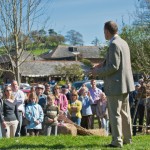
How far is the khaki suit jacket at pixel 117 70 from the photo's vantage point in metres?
8.21

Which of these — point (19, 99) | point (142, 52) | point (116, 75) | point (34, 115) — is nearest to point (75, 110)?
point (19, 99)

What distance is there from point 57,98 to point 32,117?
1.87 meters

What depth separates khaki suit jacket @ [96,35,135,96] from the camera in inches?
323

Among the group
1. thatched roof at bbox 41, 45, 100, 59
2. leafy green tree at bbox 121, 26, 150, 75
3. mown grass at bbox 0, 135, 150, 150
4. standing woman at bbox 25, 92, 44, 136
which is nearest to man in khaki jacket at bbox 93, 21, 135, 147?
mown grass at bbox 0, 135, 150, 150

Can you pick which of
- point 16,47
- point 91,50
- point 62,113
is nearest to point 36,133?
point 62,113

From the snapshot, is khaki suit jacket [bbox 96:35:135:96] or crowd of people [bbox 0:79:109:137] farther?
crowd of people [bbox 0:79:109:137]

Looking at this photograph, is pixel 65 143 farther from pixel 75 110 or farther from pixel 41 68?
pixel 41 68

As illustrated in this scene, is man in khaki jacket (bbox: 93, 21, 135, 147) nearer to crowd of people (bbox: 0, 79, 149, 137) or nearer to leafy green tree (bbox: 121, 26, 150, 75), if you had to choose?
crowd of people (bbox: 0, 79, 149, 137)

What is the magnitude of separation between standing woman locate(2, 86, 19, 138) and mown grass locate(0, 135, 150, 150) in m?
2.60

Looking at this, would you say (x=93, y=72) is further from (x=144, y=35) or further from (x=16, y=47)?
(x=144, y=35)

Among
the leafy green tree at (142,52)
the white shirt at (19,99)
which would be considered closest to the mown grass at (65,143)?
the white shirt at (19,99)

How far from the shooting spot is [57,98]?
49.0 ft

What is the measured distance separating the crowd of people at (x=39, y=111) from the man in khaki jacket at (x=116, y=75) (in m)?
4.67

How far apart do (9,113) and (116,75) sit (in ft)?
17.0
